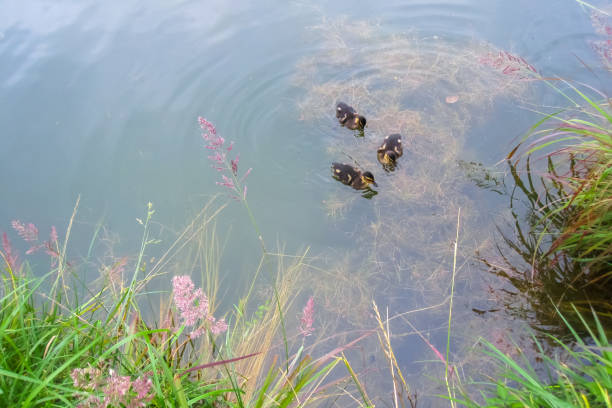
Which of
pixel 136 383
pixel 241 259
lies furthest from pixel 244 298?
pixel 136 383

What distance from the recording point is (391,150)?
470cm

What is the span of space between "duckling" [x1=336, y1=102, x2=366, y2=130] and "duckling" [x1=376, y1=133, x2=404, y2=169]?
15.9 inches

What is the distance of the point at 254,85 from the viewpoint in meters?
5.74

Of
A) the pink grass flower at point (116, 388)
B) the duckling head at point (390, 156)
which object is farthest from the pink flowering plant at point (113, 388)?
the duckling head at point (390, 156)

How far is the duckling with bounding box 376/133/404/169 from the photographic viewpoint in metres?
4.61

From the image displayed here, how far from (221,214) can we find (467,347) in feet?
8.38

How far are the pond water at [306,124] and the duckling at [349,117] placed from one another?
13 cm

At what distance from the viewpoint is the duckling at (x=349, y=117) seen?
4.99 m

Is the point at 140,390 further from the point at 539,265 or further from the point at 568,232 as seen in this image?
the point at 539,265

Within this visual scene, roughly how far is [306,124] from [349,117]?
1.80 ft

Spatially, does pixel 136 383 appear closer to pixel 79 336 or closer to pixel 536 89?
pixel 79 336

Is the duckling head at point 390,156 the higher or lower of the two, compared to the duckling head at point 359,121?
lower

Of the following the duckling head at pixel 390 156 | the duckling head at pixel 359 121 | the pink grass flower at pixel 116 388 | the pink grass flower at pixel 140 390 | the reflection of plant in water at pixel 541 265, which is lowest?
the reflection of plant in water at pixel 541 265

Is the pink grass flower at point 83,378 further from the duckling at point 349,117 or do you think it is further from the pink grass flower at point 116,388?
the duckling at point 349,117
